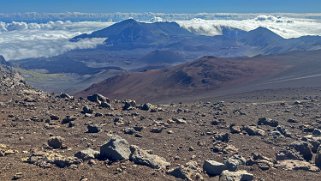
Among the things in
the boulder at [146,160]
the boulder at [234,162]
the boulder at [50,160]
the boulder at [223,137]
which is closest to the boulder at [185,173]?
the boulder at [146,160]

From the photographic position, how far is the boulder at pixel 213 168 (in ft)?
66.8

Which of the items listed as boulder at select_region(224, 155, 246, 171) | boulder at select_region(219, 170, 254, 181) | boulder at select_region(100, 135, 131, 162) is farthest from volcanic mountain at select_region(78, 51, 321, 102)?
boulder at select_region(100, 135, 131, 162)

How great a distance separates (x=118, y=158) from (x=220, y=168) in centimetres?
403

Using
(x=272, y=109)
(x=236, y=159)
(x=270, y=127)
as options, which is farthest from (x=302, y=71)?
(x=236, y=159)

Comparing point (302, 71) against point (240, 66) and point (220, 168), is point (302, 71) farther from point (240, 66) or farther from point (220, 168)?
point (220, 168)

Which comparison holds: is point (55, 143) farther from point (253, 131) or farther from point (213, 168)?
point (253, 131)

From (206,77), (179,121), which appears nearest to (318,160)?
(179,121)

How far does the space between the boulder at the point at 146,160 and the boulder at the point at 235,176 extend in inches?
96.9

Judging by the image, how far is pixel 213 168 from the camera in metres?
20.5

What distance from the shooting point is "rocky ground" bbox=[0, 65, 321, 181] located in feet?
62.6

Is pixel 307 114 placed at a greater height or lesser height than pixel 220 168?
lesser

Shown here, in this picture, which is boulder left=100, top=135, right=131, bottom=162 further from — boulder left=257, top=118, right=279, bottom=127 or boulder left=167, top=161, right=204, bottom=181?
boulder left=257, top=118, right=279, bottom=127

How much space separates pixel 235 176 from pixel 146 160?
11.5ft

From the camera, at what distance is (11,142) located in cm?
2233
